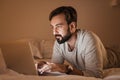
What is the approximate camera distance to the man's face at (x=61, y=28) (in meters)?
1.80

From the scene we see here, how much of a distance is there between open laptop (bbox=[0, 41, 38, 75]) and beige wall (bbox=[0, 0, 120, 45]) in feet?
4.93

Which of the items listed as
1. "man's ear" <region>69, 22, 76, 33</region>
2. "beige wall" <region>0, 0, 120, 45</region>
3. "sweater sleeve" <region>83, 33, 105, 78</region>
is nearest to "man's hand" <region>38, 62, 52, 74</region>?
"sweater sleeve" <region>83, 33, 105, 78</region>

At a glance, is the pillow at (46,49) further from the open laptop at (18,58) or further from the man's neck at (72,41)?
the open laptop at (18,58)

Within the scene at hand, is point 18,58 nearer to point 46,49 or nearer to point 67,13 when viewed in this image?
point 67,13

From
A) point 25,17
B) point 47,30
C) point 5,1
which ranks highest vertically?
point 5,1

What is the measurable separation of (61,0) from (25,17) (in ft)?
1.65

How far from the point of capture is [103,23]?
3.11 metres

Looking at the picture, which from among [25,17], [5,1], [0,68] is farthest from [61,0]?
[0,68]

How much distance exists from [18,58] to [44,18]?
5.23ft

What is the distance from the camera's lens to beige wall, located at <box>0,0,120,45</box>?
299 cm

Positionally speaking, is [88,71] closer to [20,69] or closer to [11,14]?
[20,69]

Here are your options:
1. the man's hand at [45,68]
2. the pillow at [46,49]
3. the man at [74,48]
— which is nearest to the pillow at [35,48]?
the pillow at [46,49]

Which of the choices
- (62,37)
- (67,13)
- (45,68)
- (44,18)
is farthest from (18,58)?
(44,18)

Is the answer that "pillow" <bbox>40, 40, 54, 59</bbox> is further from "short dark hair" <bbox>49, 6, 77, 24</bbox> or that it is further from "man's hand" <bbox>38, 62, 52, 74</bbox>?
"man's hand" <bbox>38, 62, 52, 74</bbox>
